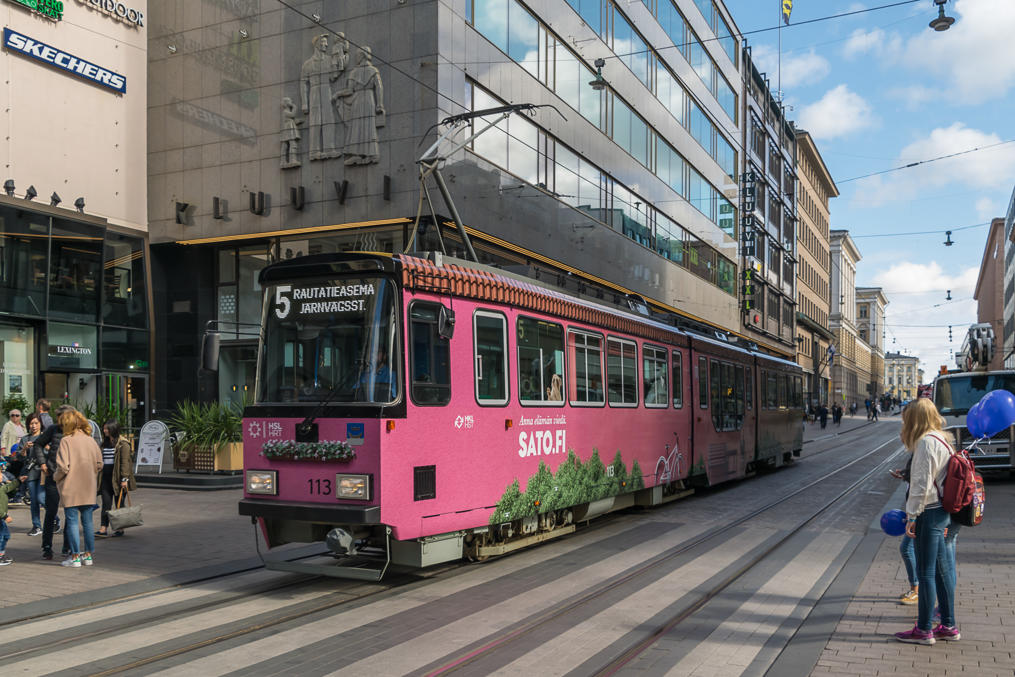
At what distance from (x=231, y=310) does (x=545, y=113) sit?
1140cm

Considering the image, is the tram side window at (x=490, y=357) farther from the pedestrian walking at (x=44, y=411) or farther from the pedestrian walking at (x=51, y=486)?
the pedestrian walking at (x=44, y=411)

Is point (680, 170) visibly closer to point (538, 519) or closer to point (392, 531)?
point (538, 519)

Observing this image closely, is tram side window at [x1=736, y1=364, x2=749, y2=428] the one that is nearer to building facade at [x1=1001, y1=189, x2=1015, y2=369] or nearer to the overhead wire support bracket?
the overhead wire support bracket

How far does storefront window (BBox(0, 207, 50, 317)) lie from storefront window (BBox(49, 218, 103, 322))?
13.3 inches

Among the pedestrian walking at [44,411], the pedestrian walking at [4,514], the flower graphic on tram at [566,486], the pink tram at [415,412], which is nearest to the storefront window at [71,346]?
the pedestrian walking at [44,411]

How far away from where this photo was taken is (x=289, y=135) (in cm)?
2431

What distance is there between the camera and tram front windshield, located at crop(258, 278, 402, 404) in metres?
7.73

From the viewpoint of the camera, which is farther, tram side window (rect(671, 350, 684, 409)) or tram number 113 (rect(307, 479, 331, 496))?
tram side window (rect(671, 350, 684, 409))

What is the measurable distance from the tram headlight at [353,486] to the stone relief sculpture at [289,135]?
1817 centimetres

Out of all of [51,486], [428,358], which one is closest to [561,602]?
[428,358]

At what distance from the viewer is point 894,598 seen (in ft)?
24.5

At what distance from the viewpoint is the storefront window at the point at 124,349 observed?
85.8 feet

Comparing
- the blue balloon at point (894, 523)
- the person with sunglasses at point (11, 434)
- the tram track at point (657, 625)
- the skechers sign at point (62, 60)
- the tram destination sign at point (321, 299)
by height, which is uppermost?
the skechers sign at point (62, 60)

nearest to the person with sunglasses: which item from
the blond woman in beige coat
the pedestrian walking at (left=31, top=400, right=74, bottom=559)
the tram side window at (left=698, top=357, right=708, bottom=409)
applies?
the pedestrian walking at (left=31, top=400, right=74, bottom=559)
